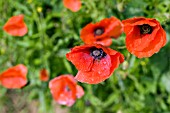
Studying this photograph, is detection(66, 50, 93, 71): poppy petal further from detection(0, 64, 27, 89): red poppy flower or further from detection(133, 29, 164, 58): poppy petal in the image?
detection(0, 64, 27, 89): red poppy flower

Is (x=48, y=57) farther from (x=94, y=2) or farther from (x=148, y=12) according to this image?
(x=148, y=12)

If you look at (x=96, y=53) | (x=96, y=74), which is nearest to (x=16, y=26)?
(x=96, y=53)

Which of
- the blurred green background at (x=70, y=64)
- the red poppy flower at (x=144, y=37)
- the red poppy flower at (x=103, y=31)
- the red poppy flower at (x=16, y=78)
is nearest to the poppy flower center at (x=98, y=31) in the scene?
the red poppy flower at (x=103, y=31)

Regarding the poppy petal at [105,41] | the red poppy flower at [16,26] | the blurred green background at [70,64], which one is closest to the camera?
the poppy petal at [105,41]

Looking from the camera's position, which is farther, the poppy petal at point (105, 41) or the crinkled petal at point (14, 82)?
the crinkled petal at point (14, 82)

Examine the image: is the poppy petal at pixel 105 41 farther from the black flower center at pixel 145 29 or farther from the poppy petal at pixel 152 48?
the poppy petal at pixel 152 48

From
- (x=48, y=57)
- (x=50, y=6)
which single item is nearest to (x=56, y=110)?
(x=48, y=57)

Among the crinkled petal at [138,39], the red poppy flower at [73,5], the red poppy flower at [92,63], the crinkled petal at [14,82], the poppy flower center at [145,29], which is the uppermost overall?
the poppy flower center at [145,29]
